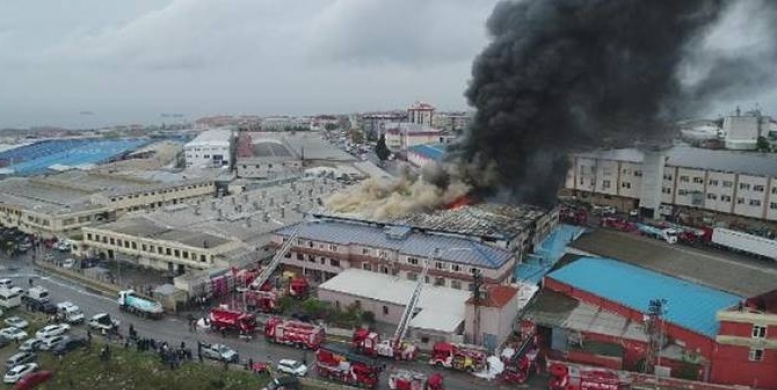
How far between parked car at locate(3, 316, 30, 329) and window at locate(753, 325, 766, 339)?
29703 mm

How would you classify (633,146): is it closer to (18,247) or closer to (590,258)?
(590,258)

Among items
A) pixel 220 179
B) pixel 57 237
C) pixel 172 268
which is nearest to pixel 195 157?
pixel 220 179

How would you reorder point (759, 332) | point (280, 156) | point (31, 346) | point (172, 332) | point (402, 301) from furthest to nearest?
point (280, 156) < point (402, 301) < point (172, 332) < point (31, 346) < point (759, 332)

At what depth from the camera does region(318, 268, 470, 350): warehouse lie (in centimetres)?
2512

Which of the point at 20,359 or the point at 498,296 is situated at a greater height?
the point at 498,296

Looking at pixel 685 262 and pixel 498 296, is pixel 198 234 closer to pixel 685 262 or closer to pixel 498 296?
pixel 498 296

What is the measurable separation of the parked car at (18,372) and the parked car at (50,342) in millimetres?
1313

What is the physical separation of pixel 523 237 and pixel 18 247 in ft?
103

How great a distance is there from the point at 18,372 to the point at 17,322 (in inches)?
210

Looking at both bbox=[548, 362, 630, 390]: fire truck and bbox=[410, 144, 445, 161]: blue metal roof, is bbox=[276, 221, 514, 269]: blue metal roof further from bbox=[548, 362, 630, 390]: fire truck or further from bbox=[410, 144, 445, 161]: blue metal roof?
bbox=[410, 144, 445, 161]: blue metal roof

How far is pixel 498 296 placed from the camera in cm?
2503

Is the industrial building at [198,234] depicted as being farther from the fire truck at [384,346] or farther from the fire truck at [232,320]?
the fire truck at [384,346]

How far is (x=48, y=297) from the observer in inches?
1252

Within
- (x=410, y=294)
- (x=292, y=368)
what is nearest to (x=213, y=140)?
(x=410, y=294)
